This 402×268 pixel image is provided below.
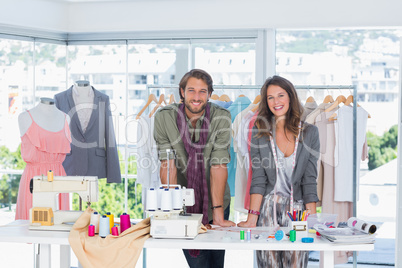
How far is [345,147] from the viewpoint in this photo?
424 centimetres

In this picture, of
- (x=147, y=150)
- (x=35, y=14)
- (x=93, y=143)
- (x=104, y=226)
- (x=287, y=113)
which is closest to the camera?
(x=104, y=226)

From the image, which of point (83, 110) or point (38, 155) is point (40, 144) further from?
point (83, 110)

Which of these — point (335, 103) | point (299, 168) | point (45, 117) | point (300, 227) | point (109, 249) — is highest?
point (335, 103)

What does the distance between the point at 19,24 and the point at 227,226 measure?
8.91 ft

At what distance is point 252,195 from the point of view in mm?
3309

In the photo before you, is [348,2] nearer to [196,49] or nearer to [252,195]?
[196,49]

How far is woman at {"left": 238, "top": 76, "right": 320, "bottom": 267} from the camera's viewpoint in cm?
326

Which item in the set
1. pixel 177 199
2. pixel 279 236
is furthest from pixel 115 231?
pixel 279 236

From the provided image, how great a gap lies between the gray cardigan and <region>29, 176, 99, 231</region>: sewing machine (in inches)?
37.6

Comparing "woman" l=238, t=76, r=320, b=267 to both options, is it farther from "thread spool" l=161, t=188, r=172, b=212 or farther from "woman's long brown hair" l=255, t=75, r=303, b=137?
"thread spool" l=161, t=188, r=172, b=212

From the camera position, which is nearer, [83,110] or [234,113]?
[234,113]

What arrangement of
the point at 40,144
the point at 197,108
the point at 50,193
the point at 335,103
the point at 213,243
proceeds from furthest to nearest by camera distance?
the point at 335,103 < the point at 40,144 < the point at 197,108 < the point at 50,193 < the point at 213,243

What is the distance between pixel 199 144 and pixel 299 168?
0.69 meters

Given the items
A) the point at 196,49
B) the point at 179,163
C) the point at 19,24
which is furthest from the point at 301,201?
the point at 19,24
